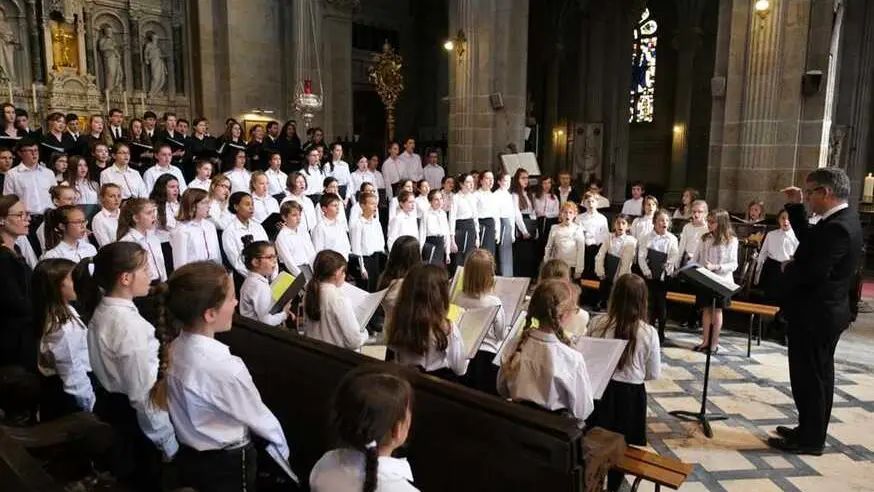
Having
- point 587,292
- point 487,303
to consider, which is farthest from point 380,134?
point 487,303

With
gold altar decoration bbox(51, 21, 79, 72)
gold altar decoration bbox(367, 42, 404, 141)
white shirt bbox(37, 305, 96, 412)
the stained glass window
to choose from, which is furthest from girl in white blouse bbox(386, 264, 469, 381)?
the stained glass window

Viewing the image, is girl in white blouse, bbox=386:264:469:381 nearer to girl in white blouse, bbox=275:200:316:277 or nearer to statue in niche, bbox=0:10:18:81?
girl in white blouse, bbox=275:200:316:277

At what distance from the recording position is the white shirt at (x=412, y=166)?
1127 cm

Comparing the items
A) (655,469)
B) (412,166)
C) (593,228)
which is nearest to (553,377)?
(655,469)

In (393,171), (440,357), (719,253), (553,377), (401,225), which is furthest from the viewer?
(393,171)

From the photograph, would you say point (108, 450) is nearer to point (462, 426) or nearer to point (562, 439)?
point (462, 426)

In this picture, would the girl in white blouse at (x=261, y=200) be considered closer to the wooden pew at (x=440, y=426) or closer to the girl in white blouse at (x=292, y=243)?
the girl in white blouse at (x=292, y=243)

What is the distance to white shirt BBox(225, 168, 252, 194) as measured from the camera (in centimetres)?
851

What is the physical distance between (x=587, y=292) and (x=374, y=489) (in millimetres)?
7083

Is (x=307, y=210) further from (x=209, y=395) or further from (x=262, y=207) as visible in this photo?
(x=209, y=395)

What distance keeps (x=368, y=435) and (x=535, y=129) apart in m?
16.7

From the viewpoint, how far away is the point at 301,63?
1376cm

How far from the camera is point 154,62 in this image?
43.0ft

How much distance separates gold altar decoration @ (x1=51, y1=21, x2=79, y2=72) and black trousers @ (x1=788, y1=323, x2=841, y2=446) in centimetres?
1262
